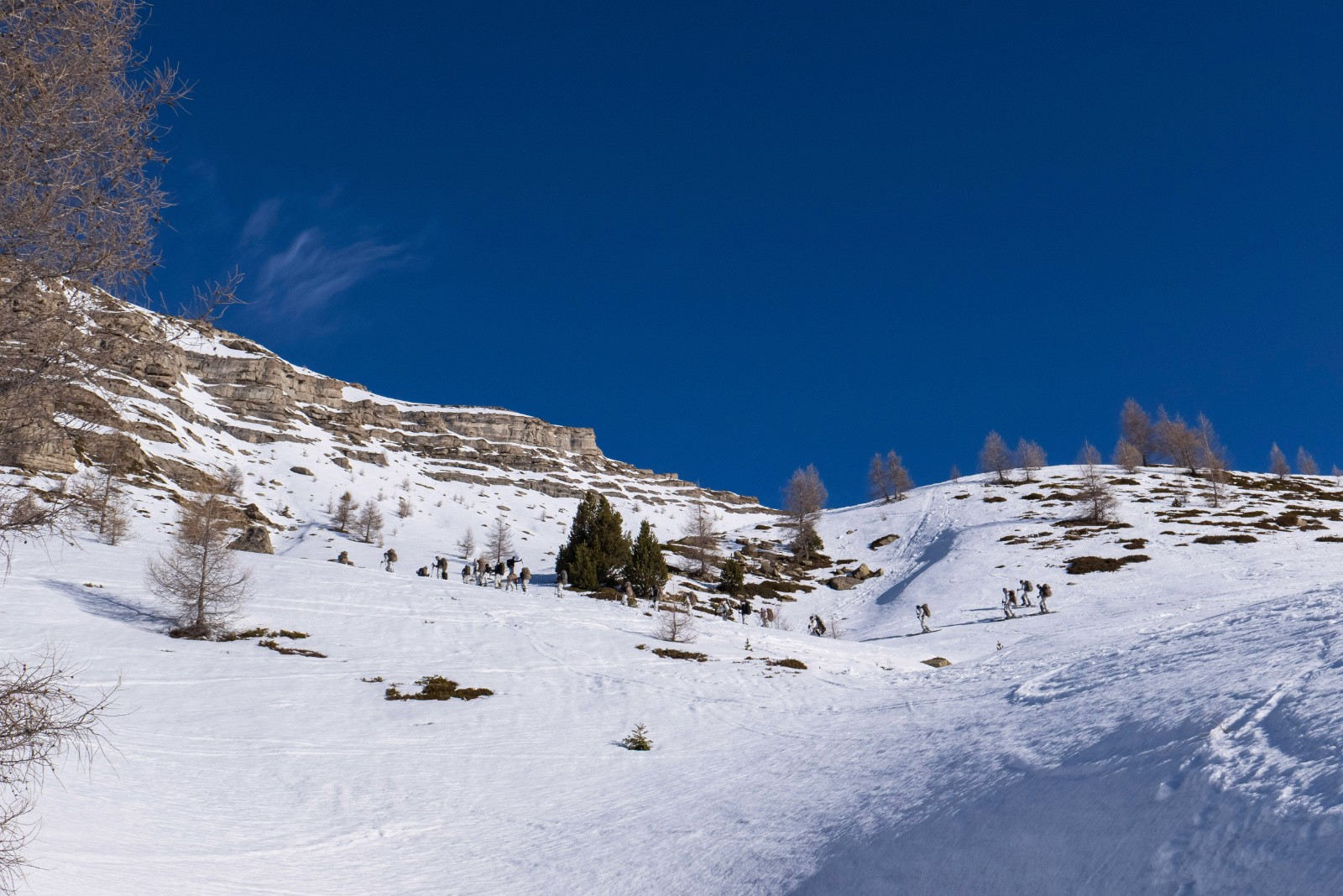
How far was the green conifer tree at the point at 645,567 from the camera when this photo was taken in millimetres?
42969

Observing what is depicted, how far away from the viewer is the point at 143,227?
5.21m

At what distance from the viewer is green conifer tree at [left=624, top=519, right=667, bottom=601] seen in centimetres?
4297

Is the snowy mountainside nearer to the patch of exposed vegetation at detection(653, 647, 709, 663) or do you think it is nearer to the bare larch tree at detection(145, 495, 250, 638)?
the bare larch tree at detection(145, 495, 250, 638)

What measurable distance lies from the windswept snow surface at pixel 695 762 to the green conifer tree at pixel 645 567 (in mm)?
16291

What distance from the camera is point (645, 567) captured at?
143 feet

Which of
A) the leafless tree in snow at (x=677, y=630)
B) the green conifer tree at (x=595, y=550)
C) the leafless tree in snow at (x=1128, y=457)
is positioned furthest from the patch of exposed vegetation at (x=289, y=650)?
the leafless tree in snow at (x=1128, y=457)

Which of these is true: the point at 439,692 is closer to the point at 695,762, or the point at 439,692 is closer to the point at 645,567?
the point at 695,762

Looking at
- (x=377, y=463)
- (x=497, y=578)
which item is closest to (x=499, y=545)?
(x=497, y=578)

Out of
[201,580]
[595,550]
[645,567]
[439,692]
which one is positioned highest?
[595,550]

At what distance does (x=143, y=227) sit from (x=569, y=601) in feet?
100

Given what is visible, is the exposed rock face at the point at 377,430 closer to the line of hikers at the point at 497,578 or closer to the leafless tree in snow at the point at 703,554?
the line of hikers at the point at 497,578

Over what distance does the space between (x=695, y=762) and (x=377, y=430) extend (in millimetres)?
136719

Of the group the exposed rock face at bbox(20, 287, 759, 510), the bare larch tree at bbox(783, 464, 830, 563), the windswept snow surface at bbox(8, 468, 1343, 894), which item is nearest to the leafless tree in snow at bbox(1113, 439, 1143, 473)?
the bare larch tree at bbox(783, 464, 830, 563)

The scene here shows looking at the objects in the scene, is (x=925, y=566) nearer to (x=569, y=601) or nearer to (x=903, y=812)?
(x=569, y=601)
